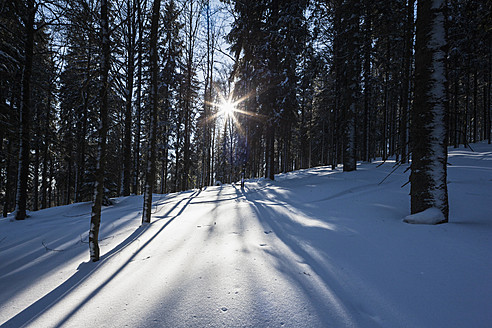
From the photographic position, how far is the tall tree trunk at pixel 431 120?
362cm

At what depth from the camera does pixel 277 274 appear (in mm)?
2488

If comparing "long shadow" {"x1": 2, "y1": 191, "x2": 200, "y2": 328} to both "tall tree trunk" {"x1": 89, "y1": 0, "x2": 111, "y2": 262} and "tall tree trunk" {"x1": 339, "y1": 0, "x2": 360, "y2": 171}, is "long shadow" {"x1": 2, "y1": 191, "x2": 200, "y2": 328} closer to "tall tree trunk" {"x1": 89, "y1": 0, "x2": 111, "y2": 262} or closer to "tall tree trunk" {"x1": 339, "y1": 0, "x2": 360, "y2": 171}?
"tall tree trunk" {"x1": 89, "y1": 0, "x2": 111, "y2": 262}

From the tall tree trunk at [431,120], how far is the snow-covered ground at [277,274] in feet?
1.77

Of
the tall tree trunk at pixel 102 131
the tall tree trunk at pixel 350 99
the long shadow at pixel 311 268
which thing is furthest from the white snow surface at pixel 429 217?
the tall tree trunk at pixel 350 99

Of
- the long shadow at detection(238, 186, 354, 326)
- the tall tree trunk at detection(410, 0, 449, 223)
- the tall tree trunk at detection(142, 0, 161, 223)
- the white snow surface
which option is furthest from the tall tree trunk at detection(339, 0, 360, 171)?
the tall tree trunk at detection(142, 0, 161, 223)

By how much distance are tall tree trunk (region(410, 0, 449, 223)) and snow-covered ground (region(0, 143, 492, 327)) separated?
1.77 ft

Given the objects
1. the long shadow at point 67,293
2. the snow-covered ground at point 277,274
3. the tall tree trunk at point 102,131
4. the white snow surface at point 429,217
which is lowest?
the long shadow at point 67,293

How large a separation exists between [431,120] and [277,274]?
3.86m

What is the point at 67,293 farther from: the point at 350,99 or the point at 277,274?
the point at 350,99

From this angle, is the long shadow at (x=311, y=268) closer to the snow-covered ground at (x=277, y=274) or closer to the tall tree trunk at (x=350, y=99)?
the snow-covered ground at (x=277, y=274)

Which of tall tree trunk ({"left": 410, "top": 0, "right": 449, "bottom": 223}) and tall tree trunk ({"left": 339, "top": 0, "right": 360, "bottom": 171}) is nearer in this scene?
tall tree trunk ({"left": 410, "top": 0, "right": 449, "bottom": 223})

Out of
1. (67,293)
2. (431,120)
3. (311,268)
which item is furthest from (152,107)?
(431,120)

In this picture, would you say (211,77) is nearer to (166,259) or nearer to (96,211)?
(96,211)

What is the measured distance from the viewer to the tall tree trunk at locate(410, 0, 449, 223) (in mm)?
3623
